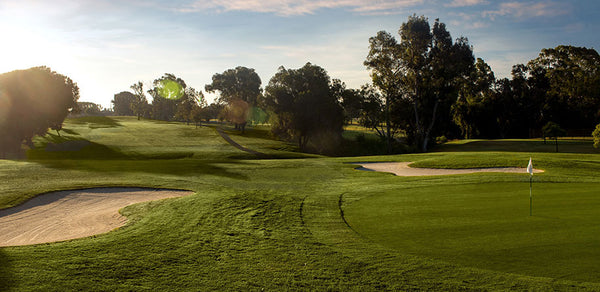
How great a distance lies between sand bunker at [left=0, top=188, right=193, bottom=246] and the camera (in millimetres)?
10258

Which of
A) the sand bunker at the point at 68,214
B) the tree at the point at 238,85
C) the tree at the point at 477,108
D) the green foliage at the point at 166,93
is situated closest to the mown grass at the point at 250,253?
the sand bunker at the point at 68,214

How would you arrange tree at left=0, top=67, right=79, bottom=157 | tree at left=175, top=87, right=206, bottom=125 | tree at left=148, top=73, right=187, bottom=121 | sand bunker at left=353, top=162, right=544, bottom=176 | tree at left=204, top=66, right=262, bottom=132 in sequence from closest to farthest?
sand bunker at left=353, top=162, right=544, bottom=176 → tree at left=0, top=67, right=79, bottom=157 → tree at left=175, top=87, right=206, bottom=125 → tree at left=204, top=66, right=262, bottom=132 → tree at left=148, top=73, right=187, bottom=121

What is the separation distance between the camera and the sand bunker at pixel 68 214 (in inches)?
404

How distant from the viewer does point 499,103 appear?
80125mm

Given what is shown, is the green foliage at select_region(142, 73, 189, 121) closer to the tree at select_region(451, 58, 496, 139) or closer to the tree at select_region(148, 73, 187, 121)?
the tree at select_region(148, 73, 187, 121)

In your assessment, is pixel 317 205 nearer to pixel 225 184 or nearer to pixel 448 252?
pixel 448 252

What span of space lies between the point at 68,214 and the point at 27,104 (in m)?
39.0

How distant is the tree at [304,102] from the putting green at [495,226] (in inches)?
2008

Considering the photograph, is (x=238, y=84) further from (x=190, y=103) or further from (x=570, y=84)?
(x=570, y=84)

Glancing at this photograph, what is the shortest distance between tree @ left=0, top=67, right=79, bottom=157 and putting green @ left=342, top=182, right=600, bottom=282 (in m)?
44.9

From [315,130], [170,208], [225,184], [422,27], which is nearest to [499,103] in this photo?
[422,27]

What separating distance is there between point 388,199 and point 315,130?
177 ft

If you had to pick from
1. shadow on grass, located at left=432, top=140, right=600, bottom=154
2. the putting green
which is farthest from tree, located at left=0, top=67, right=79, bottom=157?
shadow on grass, located at left=432, top=140, right=600, bottom=154

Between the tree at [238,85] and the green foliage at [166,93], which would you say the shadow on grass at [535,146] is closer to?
→ the tree at [238,85]
